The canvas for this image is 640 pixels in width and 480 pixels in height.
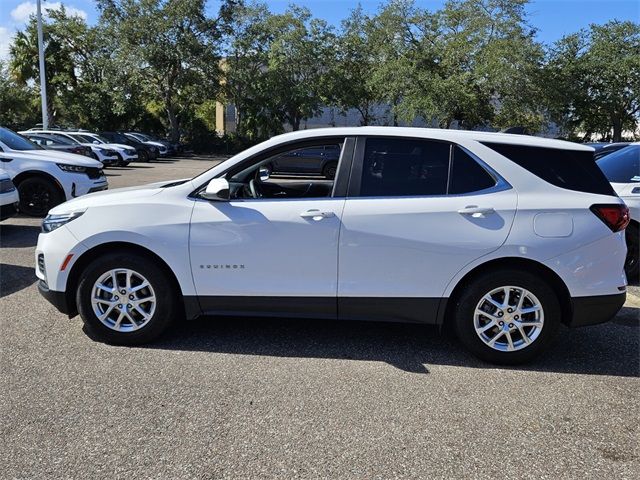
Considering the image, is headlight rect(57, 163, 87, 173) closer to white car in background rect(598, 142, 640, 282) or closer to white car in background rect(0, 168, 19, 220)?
white car in background rect(0, 168, 19, 220)

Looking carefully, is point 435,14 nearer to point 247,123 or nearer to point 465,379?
point 247,123

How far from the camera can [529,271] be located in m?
3.95

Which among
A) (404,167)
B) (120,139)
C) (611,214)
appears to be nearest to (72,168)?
(404,167)

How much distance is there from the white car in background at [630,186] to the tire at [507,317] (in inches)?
120

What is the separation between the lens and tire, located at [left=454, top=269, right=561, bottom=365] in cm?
391

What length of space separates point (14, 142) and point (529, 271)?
33.8 ft

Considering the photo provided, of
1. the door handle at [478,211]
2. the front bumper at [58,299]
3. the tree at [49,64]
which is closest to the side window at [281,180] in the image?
the door handle at [478,211]

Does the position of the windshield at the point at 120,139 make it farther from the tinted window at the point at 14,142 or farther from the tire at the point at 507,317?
the tire at the point at 507,317

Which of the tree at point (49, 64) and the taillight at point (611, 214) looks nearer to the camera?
the taillight at point (611, 214)

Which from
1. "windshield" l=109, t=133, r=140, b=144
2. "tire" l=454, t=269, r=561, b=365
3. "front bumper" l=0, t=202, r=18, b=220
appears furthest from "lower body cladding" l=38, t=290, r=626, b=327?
"windshield" l=109, t=133, r=140, b=144

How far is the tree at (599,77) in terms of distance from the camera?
31.3 metres

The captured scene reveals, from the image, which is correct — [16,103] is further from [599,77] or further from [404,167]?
[404,167]

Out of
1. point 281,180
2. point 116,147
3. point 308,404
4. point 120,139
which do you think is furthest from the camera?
point 120,139

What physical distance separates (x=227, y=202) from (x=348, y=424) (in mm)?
1860
